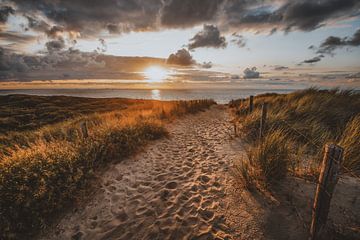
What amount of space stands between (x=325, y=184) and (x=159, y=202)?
115 inches

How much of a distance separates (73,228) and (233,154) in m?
4.89

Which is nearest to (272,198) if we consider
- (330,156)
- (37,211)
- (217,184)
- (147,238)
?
(217,184)

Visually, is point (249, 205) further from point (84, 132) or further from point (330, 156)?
point (84, 132)

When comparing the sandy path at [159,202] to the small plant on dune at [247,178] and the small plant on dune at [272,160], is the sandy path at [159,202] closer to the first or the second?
the small plant on dune at [247,178]

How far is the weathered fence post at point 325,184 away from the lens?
1.97 meters

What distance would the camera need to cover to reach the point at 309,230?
249 centimetres

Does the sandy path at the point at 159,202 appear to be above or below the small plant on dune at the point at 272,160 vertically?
below

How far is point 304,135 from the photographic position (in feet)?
19.2

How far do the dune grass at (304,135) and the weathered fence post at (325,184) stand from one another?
0.83 meters

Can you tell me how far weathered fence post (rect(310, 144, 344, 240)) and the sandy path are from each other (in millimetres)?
A: 1130

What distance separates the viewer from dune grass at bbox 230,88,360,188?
365 centimetres

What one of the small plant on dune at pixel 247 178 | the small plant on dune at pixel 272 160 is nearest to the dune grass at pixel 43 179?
the small plant on dune at pixel 247 178

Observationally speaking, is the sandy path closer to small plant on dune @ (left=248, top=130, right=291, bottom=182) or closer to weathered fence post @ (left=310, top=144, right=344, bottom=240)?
small plant on dune @ (left=248, top=130, right=291, bottom=182)

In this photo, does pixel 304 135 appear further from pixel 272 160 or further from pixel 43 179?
pixel 43 179
